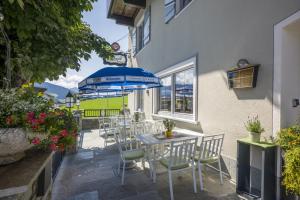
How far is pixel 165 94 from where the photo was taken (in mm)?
6727

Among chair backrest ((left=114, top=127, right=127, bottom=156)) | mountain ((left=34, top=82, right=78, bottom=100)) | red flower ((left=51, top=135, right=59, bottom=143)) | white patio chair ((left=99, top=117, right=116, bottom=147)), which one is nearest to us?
red flower ((left=51, top=135, right=59, bottom=143))

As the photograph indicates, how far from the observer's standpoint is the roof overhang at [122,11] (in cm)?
891

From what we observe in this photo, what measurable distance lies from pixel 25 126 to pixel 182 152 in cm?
232

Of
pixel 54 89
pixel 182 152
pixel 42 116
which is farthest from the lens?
pixel 54 89

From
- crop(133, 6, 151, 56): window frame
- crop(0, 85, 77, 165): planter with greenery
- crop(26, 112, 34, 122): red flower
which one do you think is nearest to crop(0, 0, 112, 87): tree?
crop(0, 85, 77, 165): planter with greenery

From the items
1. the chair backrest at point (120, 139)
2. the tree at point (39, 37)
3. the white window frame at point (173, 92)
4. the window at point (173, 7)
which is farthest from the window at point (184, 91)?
the tree at point (39, 37)

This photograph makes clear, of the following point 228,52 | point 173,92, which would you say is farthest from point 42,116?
point 173,92

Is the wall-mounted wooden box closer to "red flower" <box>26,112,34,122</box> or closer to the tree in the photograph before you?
the tree

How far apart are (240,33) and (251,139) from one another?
1.93m

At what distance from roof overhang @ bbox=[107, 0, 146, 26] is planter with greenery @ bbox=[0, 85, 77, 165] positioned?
8.14m

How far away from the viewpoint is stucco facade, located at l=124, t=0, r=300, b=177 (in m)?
2.73

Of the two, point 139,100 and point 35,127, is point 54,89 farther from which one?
point 35,127

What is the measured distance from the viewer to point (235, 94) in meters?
3.30

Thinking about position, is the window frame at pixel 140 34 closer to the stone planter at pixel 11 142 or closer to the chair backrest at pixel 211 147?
the chair backrest at pixel 211 147
